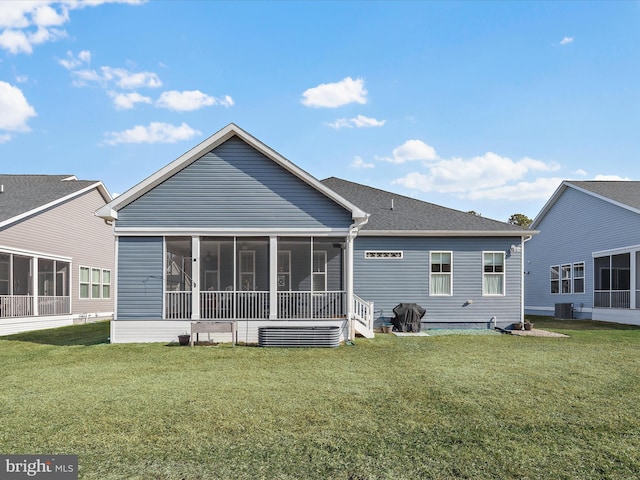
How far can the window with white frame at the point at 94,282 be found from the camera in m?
25.1

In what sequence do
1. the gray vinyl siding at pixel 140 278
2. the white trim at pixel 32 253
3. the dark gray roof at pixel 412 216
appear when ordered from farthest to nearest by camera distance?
the dark gray roof at pixel 412 216 < the white trim at pixel 32 253 < the gray vinyl siding at pixel 140 278

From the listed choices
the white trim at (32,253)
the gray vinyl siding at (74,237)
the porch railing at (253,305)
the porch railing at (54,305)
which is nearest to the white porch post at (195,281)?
the porch railing at (253,305)

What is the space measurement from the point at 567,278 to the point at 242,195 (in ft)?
66.1

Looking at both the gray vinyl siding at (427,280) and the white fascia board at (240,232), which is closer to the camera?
the white fascia board at (240,232)

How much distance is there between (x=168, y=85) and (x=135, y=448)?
44.3 feet

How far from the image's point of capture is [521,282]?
63.0ft

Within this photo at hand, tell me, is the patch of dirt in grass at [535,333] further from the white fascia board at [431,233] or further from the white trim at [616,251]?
the white trim at [616,251]

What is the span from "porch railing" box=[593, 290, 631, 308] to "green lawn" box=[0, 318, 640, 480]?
457 inches

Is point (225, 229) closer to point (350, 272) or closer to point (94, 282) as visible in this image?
point (350, 272)

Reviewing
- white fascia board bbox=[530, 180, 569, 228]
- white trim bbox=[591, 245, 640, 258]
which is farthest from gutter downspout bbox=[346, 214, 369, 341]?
white fascia board bbox=[530, 180, 569, 228]

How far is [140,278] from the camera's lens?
15352 mm

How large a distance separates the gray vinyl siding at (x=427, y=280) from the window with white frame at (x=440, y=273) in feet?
0.51

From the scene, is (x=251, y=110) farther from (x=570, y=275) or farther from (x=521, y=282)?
(x=570, y=275)

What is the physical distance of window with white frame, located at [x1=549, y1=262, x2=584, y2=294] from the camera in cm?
2631
